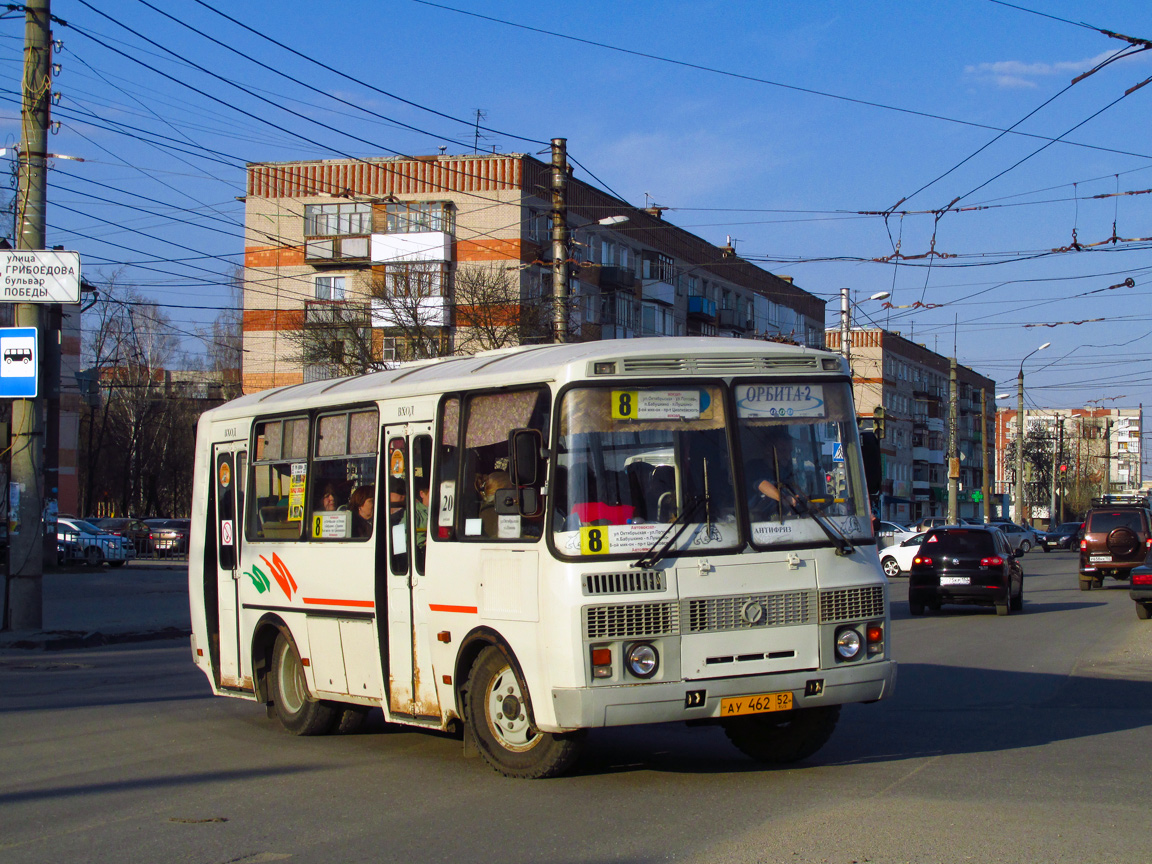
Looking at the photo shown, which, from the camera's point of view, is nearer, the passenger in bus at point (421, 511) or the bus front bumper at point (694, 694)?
the bus front bumper at point (694, 694)

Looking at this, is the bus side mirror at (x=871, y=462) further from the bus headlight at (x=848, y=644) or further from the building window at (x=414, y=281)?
the building window at (x=414, y=281)

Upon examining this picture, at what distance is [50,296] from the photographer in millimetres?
17172

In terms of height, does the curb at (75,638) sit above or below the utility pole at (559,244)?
below

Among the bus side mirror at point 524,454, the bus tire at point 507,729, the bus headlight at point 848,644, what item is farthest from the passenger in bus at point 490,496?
the bus headlight at point 848,644

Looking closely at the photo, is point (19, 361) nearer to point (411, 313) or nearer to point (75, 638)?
point (75, 638)

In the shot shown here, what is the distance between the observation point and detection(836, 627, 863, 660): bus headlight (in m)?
7.68

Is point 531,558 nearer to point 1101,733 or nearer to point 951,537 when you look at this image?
point 1101,733

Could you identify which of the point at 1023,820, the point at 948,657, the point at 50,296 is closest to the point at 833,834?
the point at 1023,820

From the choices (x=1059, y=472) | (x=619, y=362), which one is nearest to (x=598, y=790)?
(x=619, y=362)

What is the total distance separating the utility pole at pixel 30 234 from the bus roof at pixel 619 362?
34.0ft

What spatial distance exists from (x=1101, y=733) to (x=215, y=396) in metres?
69.8

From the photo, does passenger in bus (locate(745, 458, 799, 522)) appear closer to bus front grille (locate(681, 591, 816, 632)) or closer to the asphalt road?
bus front grille (locate(681, 591, 816, 632))

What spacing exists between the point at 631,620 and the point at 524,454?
111 cm

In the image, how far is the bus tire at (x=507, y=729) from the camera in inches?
296
